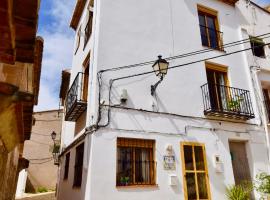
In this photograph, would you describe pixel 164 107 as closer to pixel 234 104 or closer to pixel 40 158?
pixel 234 104

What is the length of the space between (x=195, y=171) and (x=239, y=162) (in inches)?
96.8

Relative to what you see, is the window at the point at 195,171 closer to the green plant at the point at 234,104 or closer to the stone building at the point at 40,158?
the green plant at the point at 234,104

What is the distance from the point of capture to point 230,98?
1008cm

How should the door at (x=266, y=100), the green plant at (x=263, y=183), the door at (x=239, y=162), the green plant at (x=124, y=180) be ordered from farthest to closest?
the door at (x=266, y=100) < the door at (x=239, y=162) < the green plant at (x=263, y=183) < the green plant at (x=124, y=180)

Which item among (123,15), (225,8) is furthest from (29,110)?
(225,8)

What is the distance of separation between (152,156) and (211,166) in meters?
2.14

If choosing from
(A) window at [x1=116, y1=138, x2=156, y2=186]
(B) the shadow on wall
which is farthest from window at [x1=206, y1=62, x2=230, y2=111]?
(B) the shadow on wall

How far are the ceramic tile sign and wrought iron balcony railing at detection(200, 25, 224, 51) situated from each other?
539 centimetres

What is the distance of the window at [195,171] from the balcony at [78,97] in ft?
11.9

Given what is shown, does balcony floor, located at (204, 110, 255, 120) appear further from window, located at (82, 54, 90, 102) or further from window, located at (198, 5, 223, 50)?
window, located at (82, 54, 90, 102)

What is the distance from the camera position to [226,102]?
32.8 ft

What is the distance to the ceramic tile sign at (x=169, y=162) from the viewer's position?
25.4ft

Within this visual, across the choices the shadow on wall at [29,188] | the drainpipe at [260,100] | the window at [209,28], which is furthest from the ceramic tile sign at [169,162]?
the shadow on wall at [29,188]

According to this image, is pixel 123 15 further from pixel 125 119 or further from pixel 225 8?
pixel 225 8
